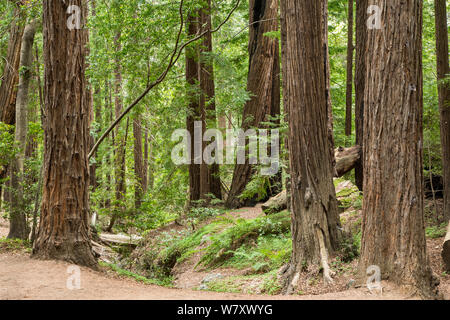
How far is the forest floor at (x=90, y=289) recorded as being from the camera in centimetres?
502

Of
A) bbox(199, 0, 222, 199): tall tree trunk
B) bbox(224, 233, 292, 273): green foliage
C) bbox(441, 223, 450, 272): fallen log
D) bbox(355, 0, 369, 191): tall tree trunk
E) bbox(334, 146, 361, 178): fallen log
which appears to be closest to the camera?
bbox(441, 223, 450, 272): fallen log

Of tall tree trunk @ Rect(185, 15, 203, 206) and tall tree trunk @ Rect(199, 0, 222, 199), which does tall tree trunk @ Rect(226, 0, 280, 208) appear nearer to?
tall tree trunk @ Rect(199, 0, 222, 199)

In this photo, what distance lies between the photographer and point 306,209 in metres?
6.89

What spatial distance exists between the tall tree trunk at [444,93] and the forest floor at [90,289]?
1.96 meters

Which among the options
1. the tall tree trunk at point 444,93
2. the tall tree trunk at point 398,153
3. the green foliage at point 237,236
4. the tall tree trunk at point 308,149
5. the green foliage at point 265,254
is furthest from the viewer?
the green foliage at point 237,236

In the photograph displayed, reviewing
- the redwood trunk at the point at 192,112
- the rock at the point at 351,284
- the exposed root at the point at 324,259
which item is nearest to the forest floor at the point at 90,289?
the rock at the point at 351,284

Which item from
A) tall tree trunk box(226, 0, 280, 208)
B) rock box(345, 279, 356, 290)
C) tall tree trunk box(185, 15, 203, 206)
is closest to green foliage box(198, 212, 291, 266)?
rock box(345, 279, 356, 290)

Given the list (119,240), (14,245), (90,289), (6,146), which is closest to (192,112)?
(119,240)

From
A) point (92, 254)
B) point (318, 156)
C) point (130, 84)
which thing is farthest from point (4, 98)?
point (318, 156)

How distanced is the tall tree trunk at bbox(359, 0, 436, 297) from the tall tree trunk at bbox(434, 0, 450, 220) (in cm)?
394

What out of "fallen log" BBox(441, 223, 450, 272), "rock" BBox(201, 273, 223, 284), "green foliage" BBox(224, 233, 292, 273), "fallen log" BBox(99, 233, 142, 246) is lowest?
"fallen log" BBox(99, 233, 142, 246)

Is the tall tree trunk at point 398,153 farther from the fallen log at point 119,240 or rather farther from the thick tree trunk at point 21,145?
the fallen log at point 119,240

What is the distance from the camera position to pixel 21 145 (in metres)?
10.1

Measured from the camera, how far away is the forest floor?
198 inches
